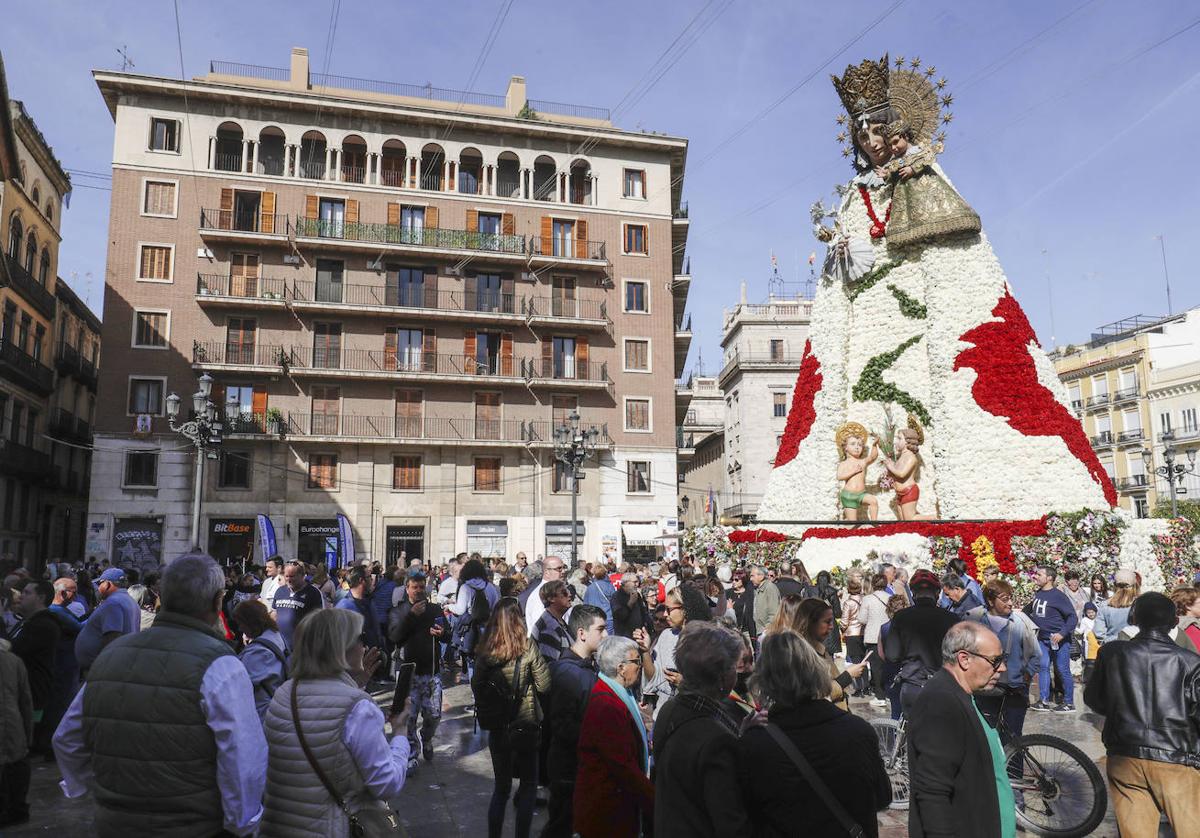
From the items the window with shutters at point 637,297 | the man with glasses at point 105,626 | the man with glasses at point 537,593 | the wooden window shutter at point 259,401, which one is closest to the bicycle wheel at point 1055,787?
the man with glasses at point 537,593

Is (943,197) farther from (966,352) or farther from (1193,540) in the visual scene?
(1193,540)

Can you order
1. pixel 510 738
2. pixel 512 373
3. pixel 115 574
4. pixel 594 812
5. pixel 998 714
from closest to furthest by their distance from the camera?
pixel 594 812, pixel 510 738, pixel 998 714, pixel 115 574, pixel 512 373

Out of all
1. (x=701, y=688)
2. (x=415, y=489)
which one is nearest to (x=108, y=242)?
(x=415, y=489)

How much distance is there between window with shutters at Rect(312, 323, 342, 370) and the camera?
33562 mm

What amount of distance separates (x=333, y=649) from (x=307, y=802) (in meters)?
0.59

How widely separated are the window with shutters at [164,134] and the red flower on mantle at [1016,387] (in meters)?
28.9

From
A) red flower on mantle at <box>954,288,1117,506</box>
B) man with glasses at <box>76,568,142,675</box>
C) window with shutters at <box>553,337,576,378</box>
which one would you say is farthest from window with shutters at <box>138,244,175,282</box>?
man with glasses at <box>76,568,142,675</box>

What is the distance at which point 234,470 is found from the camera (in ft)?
106

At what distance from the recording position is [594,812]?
399cm

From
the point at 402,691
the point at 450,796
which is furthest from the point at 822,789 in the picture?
the point at 450,796

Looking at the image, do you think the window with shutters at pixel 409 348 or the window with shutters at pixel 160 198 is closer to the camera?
the window with shutters at pixel 160 198

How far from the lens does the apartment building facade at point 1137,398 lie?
46219mm

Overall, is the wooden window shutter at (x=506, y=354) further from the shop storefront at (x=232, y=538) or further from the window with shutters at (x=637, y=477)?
the shop storefront at (x=232, y=538)

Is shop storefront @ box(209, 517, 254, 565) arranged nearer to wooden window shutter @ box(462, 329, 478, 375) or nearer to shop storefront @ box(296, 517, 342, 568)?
shop storefront @ box(296, 517, 342, 568)
